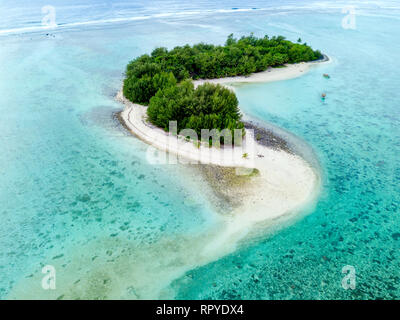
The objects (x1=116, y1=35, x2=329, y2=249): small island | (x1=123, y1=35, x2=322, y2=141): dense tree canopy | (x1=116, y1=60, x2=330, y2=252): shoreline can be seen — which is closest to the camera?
(x1=116, y1=60, x2=330, y2=252): shoreline

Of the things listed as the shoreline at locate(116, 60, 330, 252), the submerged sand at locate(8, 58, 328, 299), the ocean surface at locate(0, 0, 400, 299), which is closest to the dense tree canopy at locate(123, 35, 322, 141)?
the shoreline at locate(116, 60, 330, 252)

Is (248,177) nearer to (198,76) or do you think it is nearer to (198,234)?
(198,234)

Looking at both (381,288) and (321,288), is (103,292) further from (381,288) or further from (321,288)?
(381,288)

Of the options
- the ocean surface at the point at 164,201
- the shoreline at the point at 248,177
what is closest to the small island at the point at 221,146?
the shoreline at the point at 248,177

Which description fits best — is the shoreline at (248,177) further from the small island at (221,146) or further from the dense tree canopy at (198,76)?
the dense tree canopy at (198,76)

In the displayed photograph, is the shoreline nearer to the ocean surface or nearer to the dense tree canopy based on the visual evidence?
the ocean surface

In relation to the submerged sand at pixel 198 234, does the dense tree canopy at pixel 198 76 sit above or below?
above

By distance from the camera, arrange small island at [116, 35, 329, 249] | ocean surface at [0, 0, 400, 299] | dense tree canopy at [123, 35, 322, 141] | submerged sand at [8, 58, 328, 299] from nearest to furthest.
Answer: submerged sand at [8, 58, 328, 299]
ocean surface at [0, 0, 400, 299]
small island at [116, 35, 329, 249]
dense tree canopy at [123, 35, 322, 141]
